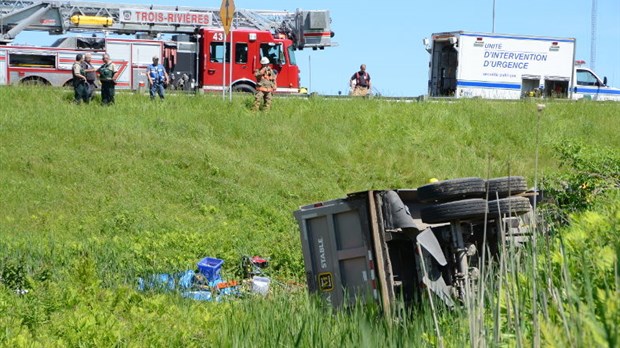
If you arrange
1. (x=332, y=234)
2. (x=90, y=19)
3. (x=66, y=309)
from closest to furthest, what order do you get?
1. (x=66, y=309)
2. (x=332, y=234)
3. (x=90, y=19)

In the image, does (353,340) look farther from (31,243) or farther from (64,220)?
(64,220)

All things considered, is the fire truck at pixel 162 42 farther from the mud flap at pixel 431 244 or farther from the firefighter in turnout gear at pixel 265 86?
the mud flap at pixel 431 244

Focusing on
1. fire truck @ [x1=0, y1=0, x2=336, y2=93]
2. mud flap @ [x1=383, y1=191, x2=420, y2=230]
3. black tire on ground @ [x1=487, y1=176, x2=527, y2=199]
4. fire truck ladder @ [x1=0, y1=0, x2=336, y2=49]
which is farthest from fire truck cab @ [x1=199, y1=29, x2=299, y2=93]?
mud flap @ [x1=383, y1=191, x2=420, y2=230]

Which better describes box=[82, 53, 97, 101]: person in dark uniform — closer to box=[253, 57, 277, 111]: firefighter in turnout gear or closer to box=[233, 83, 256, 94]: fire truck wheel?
box=[253, 57, 277, 111]: firefighter in turnout gear

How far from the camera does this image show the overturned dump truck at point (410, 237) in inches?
480

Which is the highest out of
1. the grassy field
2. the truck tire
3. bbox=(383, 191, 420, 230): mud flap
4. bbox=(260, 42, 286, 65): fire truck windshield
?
bbox=(260, 42, 286, 65): fire truck windshield

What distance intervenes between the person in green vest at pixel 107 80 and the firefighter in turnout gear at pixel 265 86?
3.61 metres

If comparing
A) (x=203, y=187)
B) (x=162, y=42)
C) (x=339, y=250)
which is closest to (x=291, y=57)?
(x=162, y=42)

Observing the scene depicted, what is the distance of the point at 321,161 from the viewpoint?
28281 millimetres

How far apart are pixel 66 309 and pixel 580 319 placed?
8154 millimetres

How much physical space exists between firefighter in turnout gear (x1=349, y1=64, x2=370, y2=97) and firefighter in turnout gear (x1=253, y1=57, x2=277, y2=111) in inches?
240

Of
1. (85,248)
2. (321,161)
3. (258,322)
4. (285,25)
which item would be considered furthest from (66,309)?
(285,25)

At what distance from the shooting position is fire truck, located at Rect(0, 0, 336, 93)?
1593 inches

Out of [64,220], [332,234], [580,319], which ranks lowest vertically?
[64,220]
